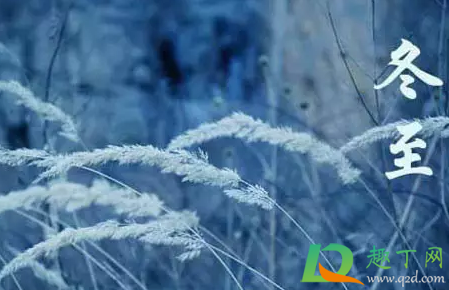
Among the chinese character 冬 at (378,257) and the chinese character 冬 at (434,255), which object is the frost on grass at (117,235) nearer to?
the chinese character 冬 at (378,257)

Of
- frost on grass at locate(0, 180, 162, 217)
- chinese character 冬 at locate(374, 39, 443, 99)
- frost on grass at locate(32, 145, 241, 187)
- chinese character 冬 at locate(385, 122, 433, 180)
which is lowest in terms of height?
frost on grass at locate(0, 180, 162, 217)

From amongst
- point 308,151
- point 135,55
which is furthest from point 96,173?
point 308,151

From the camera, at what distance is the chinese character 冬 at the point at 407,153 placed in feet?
4.23

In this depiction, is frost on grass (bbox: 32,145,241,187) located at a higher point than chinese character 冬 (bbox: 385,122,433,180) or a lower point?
lower

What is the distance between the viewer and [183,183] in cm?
133

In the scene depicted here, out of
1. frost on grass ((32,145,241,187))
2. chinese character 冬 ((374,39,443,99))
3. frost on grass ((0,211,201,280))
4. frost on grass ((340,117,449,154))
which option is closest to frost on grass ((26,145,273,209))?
frost on grass ((32,145,241,187))

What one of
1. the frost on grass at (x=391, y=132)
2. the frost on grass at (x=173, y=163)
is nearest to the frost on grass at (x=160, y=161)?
the frost on grass at (x=173, y=163)

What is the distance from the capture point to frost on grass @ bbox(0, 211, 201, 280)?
124cm

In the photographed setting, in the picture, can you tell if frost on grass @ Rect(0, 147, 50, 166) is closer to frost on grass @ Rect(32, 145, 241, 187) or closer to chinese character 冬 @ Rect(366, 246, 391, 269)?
frost on grass @ Rect(32, 145, 241, 187)

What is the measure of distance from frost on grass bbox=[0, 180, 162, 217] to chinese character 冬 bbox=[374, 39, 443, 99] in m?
0.66

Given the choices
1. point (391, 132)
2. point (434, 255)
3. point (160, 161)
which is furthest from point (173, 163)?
point (434, 255)

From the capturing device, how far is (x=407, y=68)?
1.30 m

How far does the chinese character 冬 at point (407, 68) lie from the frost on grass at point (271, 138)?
9.2 inches

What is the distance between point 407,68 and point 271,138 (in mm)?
377
